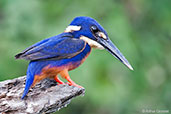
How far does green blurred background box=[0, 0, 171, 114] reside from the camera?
21.4 feet

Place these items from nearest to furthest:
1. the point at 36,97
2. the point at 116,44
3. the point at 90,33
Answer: the point at 36,97 → the point at 90,33 → the point at 116,44

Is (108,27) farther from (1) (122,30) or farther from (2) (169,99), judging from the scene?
(2) (169,99)

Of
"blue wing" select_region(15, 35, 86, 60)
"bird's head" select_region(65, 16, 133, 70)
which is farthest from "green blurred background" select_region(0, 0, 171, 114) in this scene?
"blue wing" select_region(15, 35, 86, 60)

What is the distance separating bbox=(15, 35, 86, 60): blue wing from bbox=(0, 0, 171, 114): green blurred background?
2.01m

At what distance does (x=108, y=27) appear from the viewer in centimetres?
693

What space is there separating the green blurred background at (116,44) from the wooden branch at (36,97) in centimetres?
193

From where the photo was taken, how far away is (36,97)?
4152 mm

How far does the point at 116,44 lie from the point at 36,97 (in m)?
2.87

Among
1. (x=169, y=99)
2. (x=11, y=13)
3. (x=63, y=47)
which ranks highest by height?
(x=11, y=13)

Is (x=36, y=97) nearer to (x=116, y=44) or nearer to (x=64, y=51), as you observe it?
(x=64, y=51)

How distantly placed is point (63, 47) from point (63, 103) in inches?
25.8

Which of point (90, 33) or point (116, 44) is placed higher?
point (90, 33)

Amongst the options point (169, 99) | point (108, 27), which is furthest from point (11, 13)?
point (169, 99)

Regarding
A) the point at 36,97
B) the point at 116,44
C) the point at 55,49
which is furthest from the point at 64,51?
the point at 116,44
